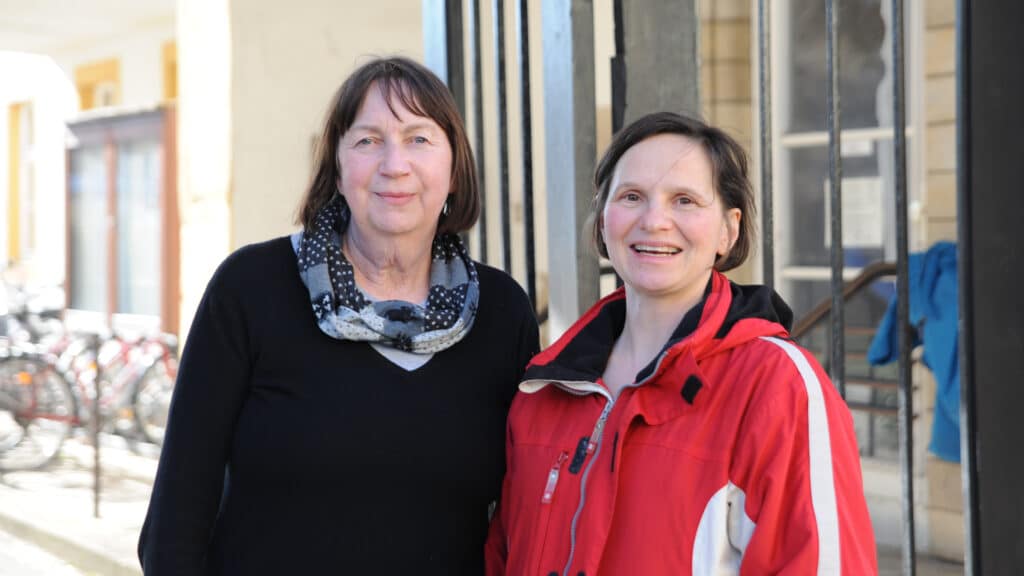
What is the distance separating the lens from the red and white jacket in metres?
1.38

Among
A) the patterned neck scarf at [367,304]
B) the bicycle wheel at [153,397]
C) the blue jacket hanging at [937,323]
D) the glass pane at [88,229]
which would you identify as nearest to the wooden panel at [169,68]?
the glass pane at [88,229]

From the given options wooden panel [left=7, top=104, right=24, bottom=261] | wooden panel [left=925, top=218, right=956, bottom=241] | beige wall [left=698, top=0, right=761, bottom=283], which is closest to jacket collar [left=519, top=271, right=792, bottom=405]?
wooden panel [left=925, top=218, right=956, bottom=241]

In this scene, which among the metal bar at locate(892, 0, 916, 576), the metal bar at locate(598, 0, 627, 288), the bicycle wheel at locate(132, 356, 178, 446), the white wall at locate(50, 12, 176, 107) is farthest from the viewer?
the white wall at locate(50, 12, 176, 107)

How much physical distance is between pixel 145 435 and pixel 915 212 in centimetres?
567

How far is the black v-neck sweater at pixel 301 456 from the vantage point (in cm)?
181

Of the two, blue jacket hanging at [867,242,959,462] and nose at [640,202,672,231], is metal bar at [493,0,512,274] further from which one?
blue jacket hanging at [867,242,959,462]

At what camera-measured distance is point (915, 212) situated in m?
5.42

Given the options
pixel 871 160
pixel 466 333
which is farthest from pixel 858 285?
pixel 466 333

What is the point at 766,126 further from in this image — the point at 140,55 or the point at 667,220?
the point at 140,55

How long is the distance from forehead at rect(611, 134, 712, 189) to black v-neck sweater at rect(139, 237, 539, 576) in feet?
1.60

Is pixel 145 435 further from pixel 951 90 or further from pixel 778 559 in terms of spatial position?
pixel 778 559

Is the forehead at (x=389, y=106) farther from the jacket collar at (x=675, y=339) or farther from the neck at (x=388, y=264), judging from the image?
the jacket collar at (x=675, y=339)

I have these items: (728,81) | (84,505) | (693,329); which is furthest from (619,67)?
(84,505)

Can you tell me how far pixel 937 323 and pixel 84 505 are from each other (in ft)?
16.1
